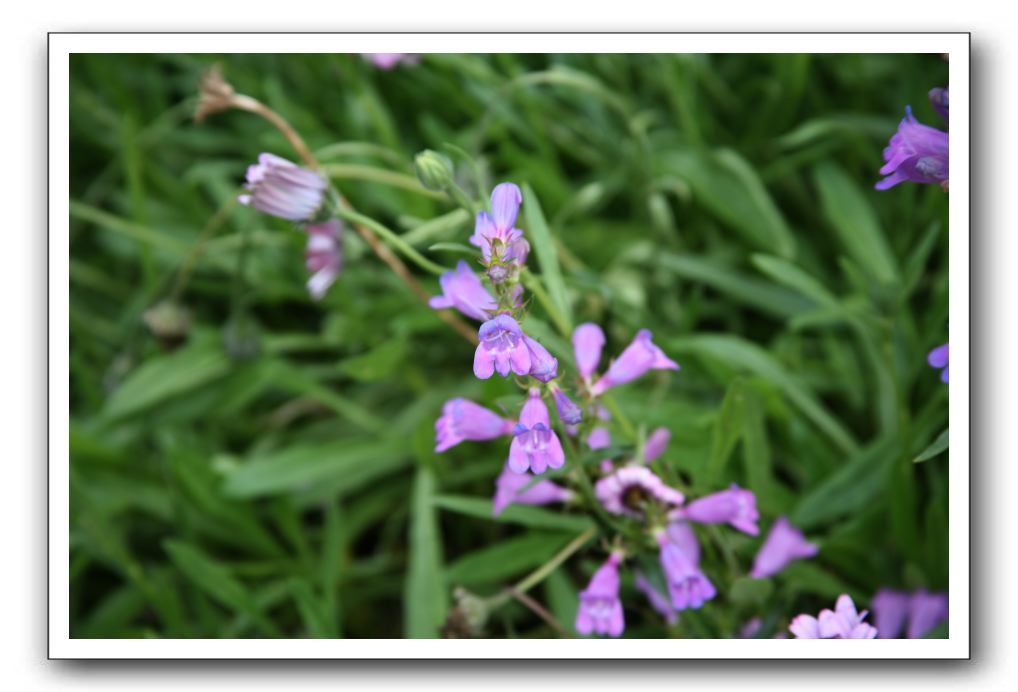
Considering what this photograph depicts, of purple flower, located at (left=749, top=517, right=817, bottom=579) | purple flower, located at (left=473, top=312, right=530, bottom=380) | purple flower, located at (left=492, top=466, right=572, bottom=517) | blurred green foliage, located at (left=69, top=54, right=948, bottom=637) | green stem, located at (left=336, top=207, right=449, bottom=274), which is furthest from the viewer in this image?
blurred green foliage, located at (left=69, top=54, right=948, bottom=637)

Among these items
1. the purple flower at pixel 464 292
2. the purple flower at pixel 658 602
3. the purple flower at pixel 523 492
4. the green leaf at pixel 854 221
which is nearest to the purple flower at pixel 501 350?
the purple flower at pixel 464 292

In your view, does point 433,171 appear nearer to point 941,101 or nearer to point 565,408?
point 565,408

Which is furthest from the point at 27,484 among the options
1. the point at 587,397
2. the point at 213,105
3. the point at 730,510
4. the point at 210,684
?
the point at 730,510

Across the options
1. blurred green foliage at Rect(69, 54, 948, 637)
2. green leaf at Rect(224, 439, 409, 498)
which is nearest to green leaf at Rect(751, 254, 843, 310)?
blurred green foliage at Rect(69, 54, 948, 637)

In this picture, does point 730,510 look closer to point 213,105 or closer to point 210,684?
point 210,684

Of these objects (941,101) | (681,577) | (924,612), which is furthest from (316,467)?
(941,101)

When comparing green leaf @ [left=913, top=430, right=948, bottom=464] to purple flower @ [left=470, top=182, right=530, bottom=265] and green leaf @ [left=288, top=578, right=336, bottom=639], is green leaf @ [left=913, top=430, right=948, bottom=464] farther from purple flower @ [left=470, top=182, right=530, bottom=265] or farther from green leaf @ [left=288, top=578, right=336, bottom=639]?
green leaf @ [left=288, top=578, right=336, bottom=639]
